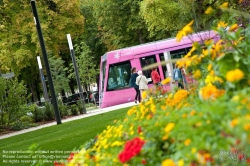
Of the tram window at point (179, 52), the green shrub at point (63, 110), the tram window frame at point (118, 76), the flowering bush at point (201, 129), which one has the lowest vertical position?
the green shrub at point (63, 110)

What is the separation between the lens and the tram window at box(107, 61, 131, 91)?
96.4 feet

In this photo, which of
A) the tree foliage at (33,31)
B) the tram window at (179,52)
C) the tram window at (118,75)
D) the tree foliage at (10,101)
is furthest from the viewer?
the tree foliage at (33,31)

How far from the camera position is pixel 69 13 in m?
41.0

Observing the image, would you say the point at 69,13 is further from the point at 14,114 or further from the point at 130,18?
the point at 14,114

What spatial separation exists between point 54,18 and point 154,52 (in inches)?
534

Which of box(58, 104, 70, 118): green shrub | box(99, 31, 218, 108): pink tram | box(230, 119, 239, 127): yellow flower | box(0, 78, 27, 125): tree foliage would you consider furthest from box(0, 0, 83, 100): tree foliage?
box(230, 119, 239, 127): yellow flower

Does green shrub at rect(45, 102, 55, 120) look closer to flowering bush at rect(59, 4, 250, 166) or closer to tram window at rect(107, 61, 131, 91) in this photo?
tram window at rect(107, 61, 131, 91)

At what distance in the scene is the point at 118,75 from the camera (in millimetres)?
29531

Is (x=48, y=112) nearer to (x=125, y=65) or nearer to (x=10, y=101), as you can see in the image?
(x=10, y=101)

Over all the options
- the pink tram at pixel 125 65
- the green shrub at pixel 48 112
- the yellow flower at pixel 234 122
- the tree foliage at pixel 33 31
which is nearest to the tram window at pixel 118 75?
the pink tram at pixel 125 65

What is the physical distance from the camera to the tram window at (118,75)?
29.4 metres

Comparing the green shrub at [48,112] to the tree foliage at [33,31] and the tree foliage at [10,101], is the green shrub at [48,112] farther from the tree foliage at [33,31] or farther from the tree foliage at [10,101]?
the tree foliage at [33,31]

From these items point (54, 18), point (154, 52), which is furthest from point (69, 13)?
point (154, 52)

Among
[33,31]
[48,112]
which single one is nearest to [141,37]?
[33,31]
